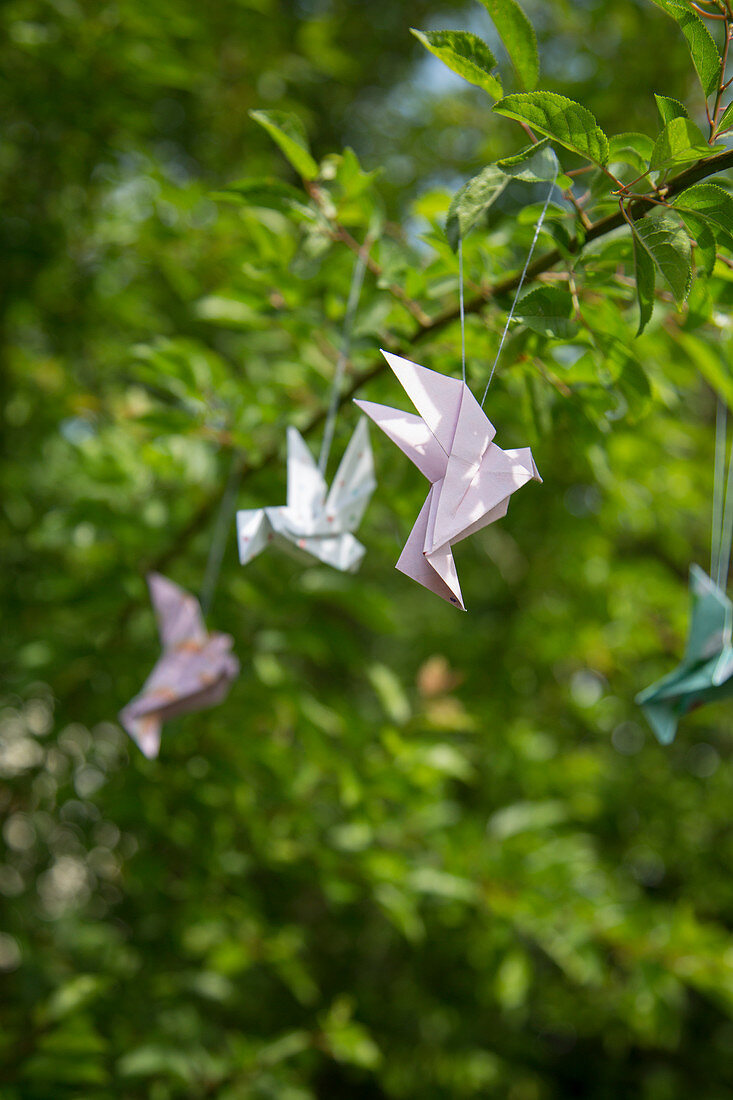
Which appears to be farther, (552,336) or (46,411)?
(46,411)

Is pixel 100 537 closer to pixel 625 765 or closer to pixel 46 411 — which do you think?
pixel 46 411

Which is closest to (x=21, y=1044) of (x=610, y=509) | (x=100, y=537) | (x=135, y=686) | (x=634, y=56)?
(x=135, y=686)

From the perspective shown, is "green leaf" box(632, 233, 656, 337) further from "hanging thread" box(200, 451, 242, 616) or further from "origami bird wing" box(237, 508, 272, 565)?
"hanging thread" box(200, 451, 242, 616)

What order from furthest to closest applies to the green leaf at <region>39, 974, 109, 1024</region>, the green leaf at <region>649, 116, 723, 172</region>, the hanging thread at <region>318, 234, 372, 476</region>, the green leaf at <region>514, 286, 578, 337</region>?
the green leaf at <region>39, 974, 109, 1024</region> < the hanging thread at <region>318, 234, 372, 476</region> < the green leaf at <region>514, 286, 578, 337</region> < the green leaf at <region>649, 116, 723, 172</region>

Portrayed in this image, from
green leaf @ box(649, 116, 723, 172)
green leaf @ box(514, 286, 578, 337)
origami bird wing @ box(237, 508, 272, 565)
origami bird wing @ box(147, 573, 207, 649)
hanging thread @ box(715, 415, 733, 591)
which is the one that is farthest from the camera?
hanging thread @ box(715, 415, 733, 591)

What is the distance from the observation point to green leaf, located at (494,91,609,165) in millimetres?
618

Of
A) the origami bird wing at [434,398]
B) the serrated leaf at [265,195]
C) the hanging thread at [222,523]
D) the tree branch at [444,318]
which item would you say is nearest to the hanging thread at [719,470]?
the tree branch at [444,318]

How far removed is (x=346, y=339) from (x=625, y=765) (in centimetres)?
219

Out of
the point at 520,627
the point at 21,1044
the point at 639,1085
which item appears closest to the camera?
the point at 21,1044

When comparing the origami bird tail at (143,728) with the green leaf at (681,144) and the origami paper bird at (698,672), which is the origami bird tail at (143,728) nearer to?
the origami paper bird at (698,672)

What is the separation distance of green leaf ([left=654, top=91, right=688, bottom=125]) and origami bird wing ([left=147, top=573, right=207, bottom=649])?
808 mm

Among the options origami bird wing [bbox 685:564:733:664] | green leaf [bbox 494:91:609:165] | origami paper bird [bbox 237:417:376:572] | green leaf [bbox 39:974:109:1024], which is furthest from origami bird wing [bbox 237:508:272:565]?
green leaf [bbox 39:974:109:1024]

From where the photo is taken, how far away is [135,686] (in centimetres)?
147

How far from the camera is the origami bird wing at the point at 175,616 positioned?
42.6 inches
